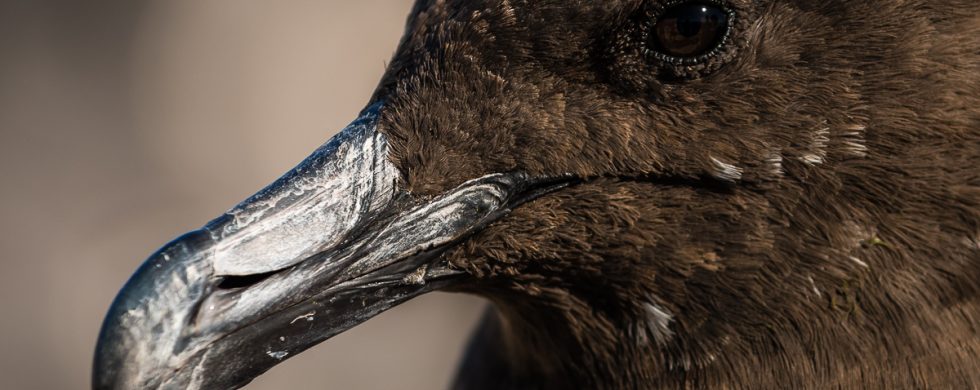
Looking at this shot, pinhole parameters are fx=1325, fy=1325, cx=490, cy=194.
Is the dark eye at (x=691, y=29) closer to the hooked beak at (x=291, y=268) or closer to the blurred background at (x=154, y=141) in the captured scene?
the hooked beak at (x=291, y=268)

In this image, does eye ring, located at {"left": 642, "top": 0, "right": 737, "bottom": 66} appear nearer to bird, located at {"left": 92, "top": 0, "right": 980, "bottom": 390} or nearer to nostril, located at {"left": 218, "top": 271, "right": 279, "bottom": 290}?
bird, located at {"left": 92, "top": 0, "right": 980, "bottom": 390}

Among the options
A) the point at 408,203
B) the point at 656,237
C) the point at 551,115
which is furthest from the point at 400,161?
the point at 656,237

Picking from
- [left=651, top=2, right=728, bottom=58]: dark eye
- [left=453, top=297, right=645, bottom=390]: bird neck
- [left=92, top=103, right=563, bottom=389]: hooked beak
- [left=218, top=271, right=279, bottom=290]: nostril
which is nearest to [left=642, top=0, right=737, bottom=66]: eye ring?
[left=651, top=2, right=728, bottom=58]: dark eye

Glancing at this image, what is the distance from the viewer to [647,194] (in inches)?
103

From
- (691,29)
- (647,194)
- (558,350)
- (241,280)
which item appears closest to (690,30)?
(691,29)

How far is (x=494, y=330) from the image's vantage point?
3.56m

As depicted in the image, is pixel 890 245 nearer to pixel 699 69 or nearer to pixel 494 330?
pixel 699 69

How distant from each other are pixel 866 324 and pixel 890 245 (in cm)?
18

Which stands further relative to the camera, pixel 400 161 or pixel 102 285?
pixel 102 285

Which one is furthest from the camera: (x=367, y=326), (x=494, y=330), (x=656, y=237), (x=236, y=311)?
(x=367, y=326)

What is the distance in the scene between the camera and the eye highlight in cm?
251

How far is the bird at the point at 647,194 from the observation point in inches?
98.6

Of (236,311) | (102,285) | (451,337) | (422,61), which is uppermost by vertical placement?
(422,61)

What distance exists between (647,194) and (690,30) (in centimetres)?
33
